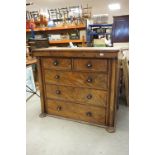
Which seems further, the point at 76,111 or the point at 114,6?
the point at 114,6

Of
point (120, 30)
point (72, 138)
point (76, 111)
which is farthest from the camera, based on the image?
point (120, 30)

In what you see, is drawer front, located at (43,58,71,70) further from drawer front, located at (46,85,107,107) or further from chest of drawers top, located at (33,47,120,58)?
drawer front, located at (46,85,107,107)

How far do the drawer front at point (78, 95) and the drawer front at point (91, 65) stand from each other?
0.78 feet

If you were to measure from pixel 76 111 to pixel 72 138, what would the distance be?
350 mm

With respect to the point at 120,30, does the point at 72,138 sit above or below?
below

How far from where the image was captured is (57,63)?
1894mm

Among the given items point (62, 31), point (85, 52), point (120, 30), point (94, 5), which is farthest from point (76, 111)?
point (94, 5)

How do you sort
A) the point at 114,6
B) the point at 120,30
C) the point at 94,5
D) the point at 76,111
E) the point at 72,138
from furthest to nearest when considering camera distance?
1. the point at 94,5
2. the point at 114,6
3. the point at 120,30
4. the point at 76,111
5. the point at 72,138

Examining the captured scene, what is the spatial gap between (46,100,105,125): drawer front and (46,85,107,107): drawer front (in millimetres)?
66

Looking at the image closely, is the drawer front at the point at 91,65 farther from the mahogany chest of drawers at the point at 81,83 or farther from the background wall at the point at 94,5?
the background wall at the point at 94,5

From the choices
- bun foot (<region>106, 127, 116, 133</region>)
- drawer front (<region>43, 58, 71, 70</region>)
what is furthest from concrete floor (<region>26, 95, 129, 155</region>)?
drawer front (<region>43, 58, 71, 70</region>)

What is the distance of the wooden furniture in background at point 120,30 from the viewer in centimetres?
483

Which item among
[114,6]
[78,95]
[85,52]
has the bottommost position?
[78,95]

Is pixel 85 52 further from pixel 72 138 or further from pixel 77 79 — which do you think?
pixel 72 138
